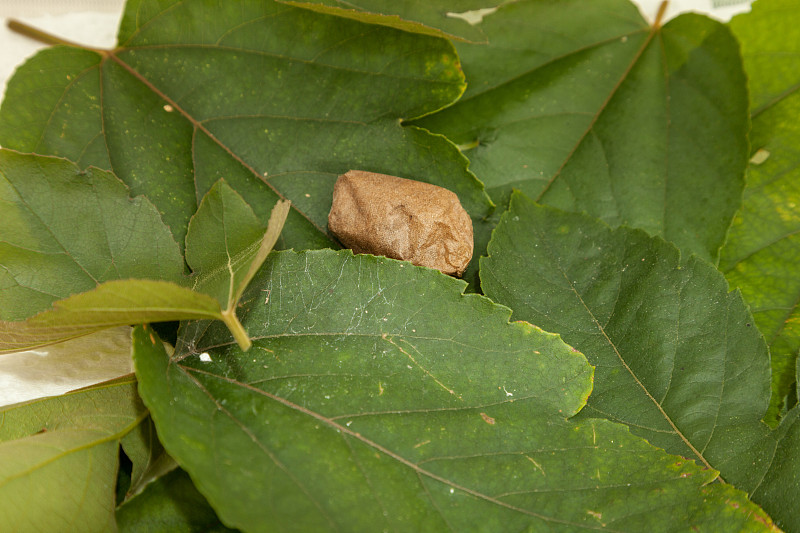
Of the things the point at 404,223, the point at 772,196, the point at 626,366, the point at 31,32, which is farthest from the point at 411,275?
the point at 31,32

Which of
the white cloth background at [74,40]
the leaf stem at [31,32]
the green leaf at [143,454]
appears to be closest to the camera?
the green leaf at [143,454]

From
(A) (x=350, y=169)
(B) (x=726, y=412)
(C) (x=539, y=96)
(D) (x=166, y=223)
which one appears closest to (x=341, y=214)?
(A) (x=350, y=169)

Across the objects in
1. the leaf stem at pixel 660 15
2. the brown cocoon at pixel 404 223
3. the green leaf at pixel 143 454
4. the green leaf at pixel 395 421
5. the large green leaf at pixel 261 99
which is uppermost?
the leaf stem at pixel 660 15

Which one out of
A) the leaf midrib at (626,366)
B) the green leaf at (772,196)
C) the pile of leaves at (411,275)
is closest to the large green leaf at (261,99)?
the pile of leaves at (411,275)

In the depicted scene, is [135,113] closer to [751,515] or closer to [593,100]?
[593,100]

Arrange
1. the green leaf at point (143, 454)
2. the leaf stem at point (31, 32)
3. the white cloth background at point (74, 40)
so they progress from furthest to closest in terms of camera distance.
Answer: the leaf stem at point (31, 32) → the white cloth background at point (74, 40) → the green leaf at point (143, 454)

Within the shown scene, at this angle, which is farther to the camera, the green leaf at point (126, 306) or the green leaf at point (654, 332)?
the green leaf at point (654, 332)

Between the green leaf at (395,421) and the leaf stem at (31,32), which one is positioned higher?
the leaf stem at (31,32)

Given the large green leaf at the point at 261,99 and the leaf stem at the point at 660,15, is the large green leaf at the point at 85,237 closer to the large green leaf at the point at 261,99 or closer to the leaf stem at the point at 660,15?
the large green leaf at the point at 261,99
